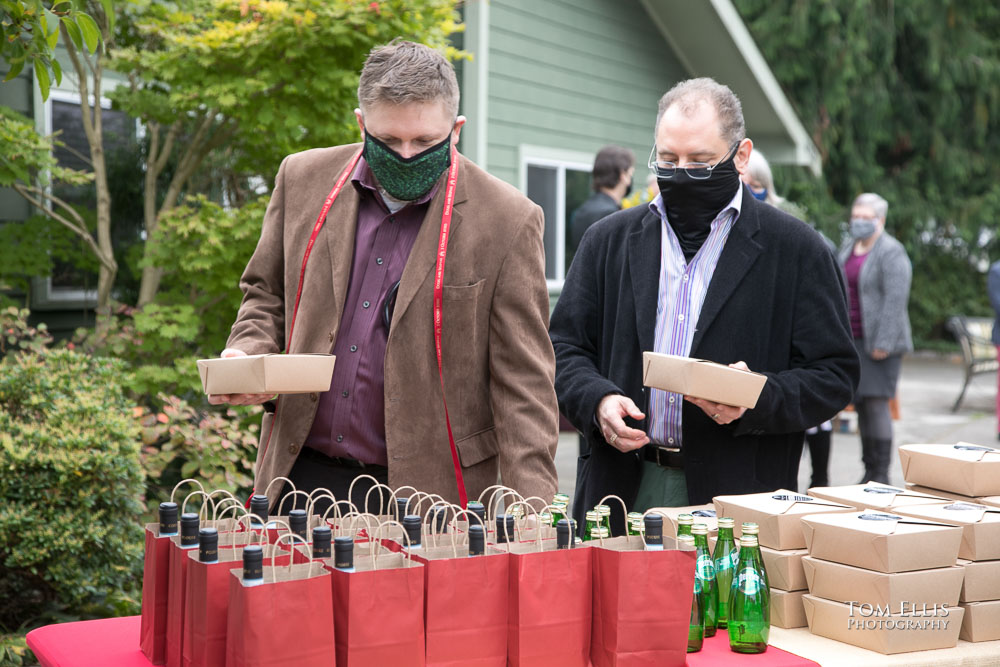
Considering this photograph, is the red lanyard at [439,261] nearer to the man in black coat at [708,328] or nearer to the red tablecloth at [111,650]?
the man in black coat at [708,328]

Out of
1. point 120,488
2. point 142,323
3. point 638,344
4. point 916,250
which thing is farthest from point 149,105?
point 916,250

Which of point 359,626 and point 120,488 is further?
point 120,488

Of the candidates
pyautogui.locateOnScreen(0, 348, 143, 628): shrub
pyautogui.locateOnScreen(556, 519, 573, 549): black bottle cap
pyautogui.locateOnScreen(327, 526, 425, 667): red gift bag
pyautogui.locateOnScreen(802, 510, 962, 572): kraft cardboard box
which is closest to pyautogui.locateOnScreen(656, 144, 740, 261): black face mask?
pyautogui.locateOnScreen(802, 510, 962, 572): kraft cardboard box

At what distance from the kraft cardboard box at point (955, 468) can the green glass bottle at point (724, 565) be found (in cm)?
87

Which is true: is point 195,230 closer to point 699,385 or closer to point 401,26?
point 401,26

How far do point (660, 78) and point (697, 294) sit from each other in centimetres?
965

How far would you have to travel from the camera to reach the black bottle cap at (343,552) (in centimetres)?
193

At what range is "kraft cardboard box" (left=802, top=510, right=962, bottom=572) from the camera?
2406 mm

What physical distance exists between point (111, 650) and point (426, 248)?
1274mm

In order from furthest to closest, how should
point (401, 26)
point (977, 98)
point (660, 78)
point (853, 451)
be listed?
point (977, 98), point (660, 78), point (853, 451), point (401, 26)

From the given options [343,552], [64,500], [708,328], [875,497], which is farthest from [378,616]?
[64,500]

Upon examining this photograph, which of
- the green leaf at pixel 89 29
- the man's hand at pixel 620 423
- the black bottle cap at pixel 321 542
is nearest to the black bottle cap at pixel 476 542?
the black bottle cap at pixel 321 542

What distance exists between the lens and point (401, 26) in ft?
20.2

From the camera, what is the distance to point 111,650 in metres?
2.30
